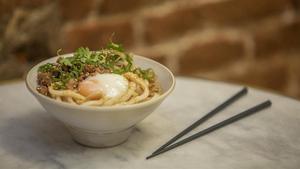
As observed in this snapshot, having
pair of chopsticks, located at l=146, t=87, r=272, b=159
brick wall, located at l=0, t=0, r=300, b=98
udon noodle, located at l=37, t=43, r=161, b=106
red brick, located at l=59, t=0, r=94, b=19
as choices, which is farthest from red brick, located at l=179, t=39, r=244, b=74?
udon noodle, located at l=37, t=43, r=161, b=106

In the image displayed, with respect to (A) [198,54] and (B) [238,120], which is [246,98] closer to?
(B) [238,120]

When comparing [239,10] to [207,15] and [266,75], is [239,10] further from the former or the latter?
[266,75]

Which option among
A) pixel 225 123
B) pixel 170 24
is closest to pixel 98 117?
pixel 225 123

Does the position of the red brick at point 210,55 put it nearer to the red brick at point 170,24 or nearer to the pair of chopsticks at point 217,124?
the red brick at point 170,24

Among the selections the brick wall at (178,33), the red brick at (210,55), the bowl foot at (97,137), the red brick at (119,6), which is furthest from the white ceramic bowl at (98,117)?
the red brick at (210,55)

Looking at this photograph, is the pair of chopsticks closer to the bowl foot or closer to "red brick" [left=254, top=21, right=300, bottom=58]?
the bowl foot

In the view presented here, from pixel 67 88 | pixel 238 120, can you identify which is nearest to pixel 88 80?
pixel 67 88
